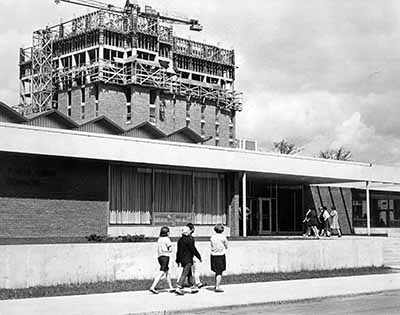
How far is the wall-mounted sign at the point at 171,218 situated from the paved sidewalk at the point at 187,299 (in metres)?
10.2

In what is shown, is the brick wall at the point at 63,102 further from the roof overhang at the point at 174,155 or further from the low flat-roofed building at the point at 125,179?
the roof overhang at the point at 174,155

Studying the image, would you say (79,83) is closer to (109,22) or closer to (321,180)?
(109,22)

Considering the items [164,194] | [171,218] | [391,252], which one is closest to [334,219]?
[391,252]

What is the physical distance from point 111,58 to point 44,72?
1394 centimetres

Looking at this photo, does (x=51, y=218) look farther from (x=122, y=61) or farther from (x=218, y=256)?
(x=122, y=61)

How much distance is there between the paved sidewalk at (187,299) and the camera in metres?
15.1

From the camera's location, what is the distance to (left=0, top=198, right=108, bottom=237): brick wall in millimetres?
26156

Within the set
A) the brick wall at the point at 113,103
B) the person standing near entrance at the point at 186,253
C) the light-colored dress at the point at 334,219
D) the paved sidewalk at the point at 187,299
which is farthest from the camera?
the brick wall at the point at 113,103

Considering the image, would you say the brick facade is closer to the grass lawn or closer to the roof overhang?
the roof overhang

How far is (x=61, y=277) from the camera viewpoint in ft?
64.6

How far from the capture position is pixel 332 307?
53.4 ft

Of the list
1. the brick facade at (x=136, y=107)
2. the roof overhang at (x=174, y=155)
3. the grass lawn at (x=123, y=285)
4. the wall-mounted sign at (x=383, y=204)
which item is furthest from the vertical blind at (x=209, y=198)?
the brick facade at (x=136, y=107)

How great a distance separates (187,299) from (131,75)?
92564mm

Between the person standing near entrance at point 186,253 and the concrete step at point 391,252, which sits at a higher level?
the person standing near entrance at point 186,253
